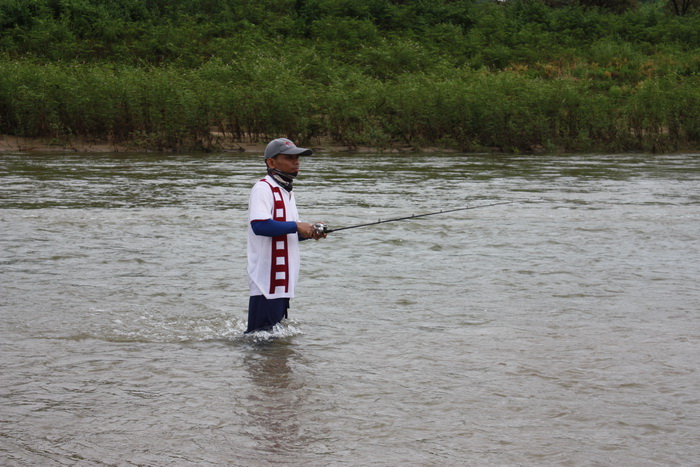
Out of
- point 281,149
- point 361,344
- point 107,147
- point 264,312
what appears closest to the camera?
point 281,149

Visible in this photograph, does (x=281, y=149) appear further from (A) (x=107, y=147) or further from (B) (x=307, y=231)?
(A) (x=107, y=147)

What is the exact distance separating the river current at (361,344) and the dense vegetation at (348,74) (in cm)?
1443

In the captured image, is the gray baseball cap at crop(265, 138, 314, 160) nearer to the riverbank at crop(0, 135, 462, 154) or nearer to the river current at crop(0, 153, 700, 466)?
the river current at crop(0, 153, 700, 466)

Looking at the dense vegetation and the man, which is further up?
Result: the dense vegetation

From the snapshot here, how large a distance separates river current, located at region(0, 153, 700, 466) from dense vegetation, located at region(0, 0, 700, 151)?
568 inches

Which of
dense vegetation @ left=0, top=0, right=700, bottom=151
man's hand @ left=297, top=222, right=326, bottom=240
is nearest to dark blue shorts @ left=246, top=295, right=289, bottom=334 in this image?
man's hand @ left=297, top=222, right=326, bottom=240

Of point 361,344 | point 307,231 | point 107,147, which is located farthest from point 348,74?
point 307,231

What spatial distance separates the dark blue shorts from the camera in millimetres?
7383

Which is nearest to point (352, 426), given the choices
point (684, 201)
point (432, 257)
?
point (432, 257)

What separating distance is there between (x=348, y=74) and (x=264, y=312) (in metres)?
29.7

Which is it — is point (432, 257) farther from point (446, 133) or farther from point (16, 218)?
point (446, 133)

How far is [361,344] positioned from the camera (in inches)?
299

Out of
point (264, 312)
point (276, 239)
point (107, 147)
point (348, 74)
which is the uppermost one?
point (348, 74)

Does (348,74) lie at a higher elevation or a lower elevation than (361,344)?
higher
